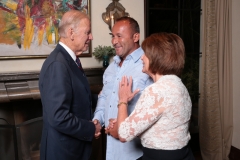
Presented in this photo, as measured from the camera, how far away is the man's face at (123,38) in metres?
1.74

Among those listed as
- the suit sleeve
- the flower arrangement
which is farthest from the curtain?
the suit sleeve

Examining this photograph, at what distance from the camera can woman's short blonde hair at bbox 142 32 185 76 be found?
1.29 m

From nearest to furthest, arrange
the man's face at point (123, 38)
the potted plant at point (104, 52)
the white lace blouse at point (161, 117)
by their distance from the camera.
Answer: the white lace blouse at point (161, 117), the man's face at point (123, 38), the potted plant at point (104, 52)

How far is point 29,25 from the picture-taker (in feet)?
7.91

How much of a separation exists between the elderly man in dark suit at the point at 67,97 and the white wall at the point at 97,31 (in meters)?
1.09

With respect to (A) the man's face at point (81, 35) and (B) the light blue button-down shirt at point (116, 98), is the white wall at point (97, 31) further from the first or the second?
(A) the man's face at point (81, 35)

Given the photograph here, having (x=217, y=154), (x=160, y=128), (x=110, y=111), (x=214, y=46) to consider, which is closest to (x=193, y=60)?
(x=214, y=46)

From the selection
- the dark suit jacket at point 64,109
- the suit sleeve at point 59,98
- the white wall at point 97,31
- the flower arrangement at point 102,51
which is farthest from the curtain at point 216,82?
the suit sleeve at point 59,98

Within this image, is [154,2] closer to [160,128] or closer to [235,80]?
[235,80]

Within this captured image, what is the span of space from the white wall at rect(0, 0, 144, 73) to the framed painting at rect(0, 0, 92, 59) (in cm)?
8

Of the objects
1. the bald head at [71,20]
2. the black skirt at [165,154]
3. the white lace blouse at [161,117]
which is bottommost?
the black skirt at [165,154]

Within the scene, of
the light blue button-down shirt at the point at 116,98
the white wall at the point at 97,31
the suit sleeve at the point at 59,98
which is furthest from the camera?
the white wall at the point at 97,31

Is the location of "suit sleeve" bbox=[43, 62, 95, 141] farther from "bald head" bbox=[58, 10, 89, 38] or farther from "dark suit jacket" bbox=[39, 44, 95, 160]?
"bald head" bbox=[58, 10, 89, 38]

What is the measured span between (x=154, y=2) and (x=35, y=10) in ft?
4.75
